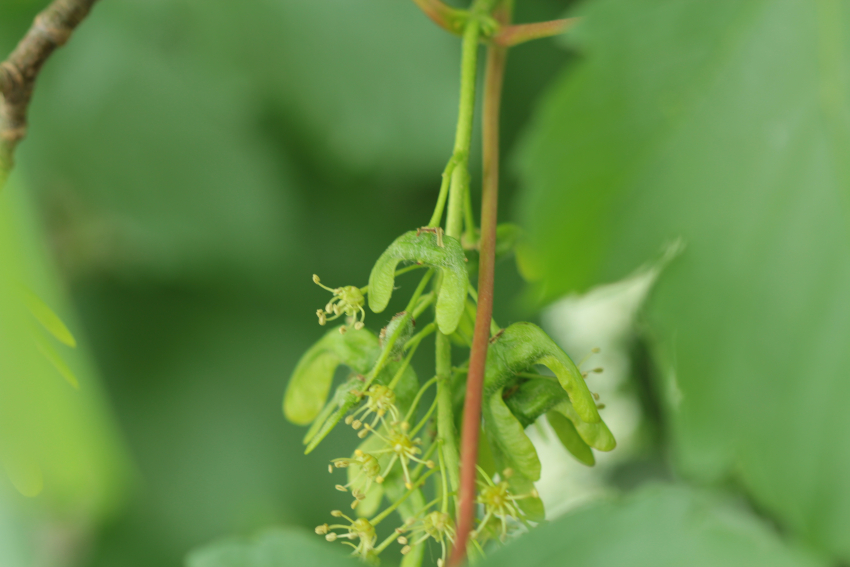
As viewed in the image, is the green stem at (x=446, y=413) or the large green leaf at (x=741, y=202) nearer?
the green stem at (x=446, y=413)

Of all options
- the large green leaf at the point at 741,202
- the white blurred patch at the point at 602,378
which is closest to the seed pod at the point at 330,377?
the large green leaf at the point at 741,202

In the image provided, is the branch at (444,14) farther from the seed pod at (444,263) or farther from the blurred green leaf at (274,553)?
the blurred green leaf at (274,553)

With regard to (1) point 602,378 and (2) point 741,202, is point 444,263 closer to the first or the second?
(2) point 741,202

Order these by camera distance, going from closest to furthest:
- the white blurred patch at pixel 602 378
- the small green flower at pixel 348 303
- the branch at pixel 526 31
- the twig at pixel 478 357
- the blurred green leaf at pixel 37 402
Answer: the blurred green leaf at pixel 37 402 < the twig at pixel 478 357 < the small green flower at pixel 348 303 < the branch at pixel 526 31 < the white blurred patch at pixel 602 378

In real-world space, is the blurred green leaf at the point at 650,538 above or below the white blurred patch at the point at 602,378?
above

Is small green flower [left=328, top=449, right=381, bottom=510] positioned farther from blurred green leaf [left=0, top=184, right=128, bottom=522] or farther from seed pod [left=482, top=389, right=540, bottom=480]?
blurred green leaf [left=0, top=184, right=128, bottom=522]

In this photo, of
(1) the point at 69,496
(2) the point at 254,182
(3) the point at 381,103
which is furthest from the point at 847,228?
(2) the point at 254,182
